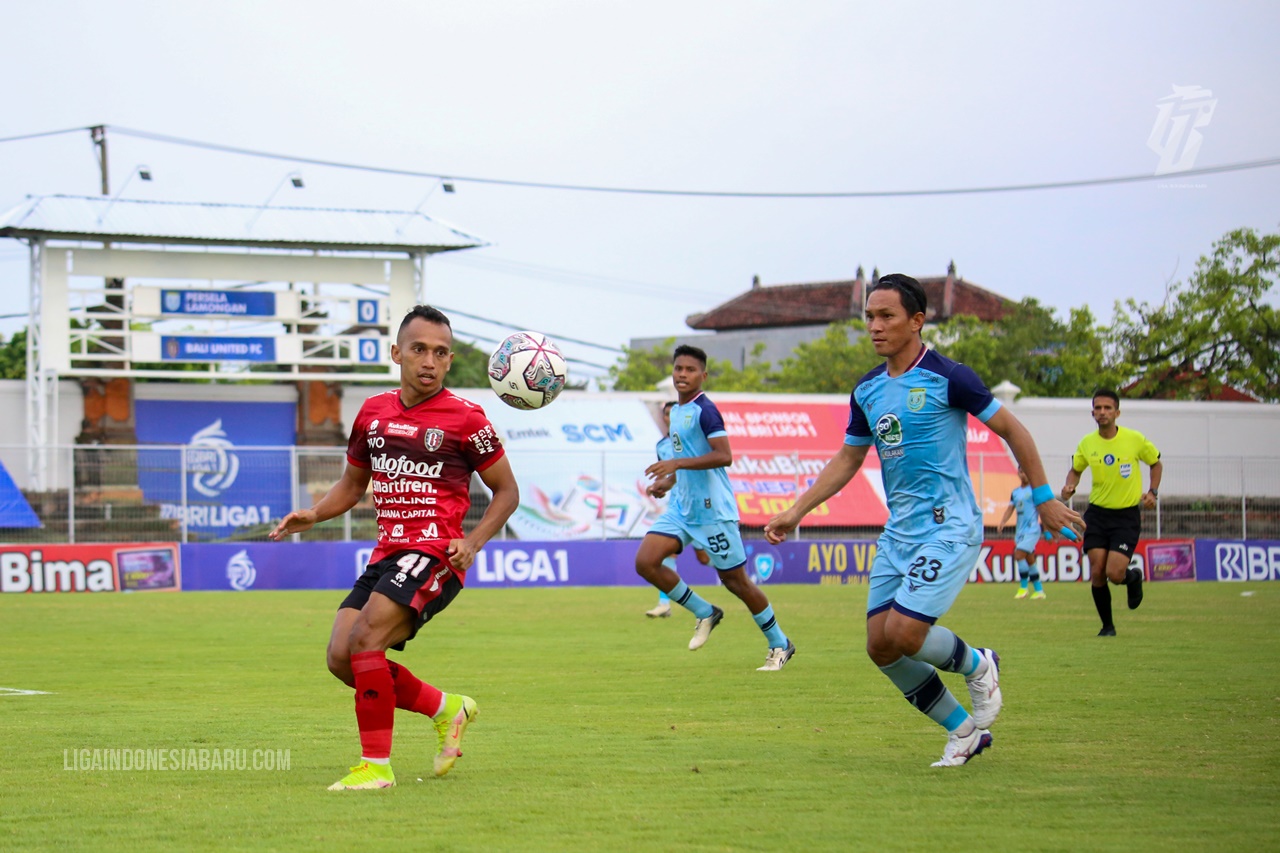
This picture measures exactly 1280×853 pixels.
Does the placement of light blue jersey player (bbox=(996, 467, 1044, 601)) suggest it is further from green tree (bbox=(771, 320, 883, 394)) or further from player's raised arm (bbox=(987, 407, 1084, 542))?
green tree (bbox=(771, 320, 883, 394))

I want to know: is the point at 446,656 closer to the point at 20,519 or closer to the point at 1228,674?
the point at 1228,674

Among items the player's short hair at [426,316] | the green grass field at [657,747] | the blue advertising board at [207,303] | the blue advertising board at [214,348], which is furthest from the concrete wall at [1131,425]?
the player's short hair at [426,316]

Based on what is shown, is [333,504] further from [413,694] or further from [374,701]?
[374,701]

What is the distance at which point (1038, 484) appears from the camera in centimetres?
631

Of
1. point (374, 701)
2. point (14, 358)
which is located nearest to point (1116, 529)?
point (374, 701)

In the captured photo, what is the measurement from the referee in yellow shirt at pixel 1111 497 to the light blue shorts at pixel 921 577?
7339 millimetres

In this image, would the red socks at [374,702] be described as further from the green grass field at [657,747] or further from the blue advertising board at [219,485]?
the blue advertising board at [219,485]

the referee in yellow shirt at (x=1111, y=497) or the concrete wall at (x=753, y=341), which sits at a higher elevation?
the concrete wall at (x=753, y=341)

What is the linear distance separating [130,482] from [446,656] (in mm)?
14355

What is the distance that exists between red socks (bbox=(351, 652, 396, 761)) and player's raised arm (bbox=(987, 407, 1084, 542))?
305 centimetres

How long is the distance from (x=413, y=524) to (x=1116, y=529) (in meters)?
9.48

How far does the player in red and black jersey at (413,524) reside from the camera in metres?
6.06

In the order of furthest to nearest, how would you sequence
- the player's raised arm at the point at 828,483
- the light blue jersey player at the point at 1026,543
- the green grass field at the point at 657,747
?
the light blue jersey player at the point at 1026,543 < the player's raised arm at the point at 828,483 < the green grass field at the point at 657,747

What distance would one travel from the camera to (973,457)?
3002cm
